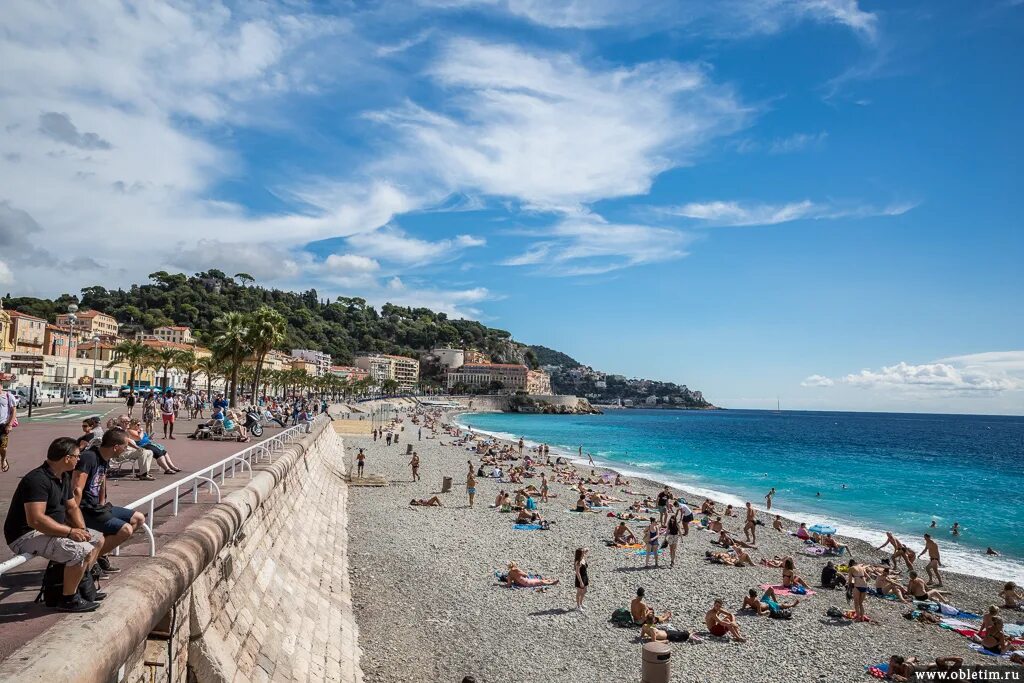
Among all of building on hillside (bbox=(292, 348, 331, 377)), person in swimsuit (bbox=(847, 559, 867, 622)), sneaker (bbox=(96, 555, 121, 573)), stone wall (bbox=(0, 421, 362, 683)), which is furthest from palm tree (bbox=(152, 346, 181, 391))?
building on hillside (bbox=(292, 348, 331, 377))

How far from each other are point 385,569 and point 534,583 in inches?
133

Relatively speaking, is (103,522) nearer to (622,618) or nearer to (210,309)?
(622,618)

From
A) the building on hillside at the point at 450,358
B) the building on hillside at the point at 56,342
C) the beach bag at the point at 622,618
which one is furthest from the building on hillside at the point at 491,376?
the beach bag at the point at 622,618

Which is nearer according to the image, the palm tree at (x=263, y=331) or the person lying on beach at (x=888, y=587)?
the person lying on beach at (x=888, y=587)

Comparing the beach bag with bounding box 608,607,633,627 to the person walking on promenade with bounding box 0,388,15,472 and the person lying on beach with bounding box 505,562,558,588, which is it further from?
the person walking on promenade with bounding box 0,388,15,472

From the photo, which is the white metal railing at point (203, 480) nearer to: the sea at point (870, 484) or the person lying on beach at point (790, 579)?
the person lying on beach at point (790, 579)

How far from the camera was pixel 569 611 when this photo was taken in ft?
40.3

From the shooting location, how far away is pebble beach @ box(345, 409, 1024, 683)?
9867 mm

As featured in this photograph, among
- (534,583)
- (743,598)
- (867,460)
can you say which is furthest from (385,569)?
(867,460)

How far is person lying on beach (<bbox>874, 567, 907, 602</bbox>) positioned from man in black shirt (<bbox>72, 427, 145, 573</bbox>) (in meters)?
16.2

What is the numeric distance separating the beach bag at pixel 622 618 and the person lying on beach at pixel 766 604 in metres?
3.03

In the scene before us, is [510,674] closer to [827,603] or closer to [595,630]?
[595,630]

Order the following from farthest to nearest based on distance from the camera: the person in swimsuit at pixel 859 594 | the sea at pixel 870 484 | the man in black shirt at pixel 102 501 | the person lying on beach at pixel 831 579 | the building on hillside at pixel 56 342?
the building on hillside at pixel 56 342 < the sea at pixel 870 484 < the person lying on beach at pixel 831 579 < the person in swimsuit at pixel 859 594 < the man in black shirt at pixel 102 501

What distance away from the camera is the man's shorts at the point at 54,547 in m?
3.71
